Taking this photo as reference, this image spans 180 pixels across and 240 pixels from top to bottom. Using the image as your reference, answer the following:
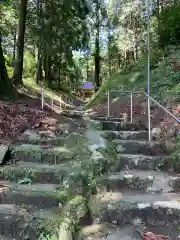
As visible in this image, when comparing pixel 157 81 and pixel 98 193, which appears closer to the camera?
pixel 98 193

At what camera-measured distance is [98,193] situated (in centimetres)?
421

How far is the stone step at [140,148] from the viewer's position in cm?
543

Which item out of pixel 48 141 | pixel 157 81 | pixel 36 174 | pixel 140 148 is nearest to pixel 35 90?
pixel 157 81

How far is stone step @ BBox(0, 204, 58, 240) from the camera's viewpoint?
3416 millimetres

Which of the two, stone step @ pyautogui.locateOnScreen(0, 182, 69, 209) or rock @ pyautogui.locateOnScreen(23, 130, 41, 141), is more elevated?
rock @ pyautogui.locateOnScreen(23, 130, 41, 141)

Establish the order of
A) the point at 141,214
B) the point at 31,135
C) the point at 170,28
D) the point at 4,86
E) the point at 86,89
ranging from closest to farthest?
the point at 141,214 → the point at 31,135 → the point at 4,86 → the point at 170,28 → the point at 86,89

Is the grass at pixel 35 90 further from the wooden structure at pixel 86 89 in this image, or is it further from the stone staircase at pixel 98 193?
the wooden structure at pixel 86 89

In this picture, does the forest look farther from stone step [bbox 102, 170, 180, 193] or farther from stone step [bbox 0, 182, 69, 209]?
stone step [bbox 0, 182, 69, 209]

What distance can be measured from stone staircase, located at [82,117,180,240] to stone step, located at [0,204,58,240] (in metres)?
0.50

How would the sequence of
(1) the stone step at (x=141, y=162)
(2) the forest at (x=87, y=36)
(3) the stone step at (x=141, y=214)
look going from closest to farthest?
(3) the stone step at (x=141, y=214) < (1) the stone step at (x=141, y=162) < (2) the forest at (x=87, y=36)

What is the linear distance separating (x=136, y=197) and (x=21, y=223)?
155cm

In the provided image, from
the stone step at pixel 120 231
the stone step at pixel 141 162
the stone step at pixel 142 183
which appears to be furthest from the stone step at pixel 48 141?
the stone step at pixel 120 231

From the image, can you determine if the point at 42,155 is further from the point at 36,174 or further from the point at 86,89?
the point at 86,89

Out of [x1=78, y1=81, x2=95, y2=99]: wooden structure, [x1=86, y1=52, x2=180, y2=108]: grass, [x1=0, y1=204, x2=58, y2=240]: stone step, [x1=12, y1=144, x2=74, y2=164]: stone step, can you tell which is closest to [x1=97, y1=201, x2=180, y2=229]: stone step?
[x1=0, y1=204, x2=58, y2=240]: stone step
